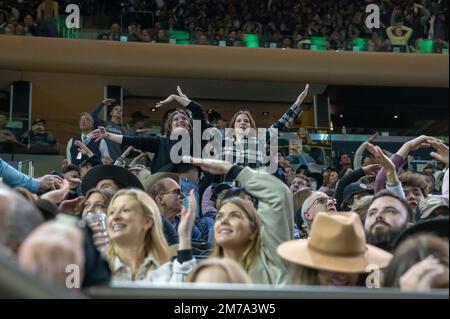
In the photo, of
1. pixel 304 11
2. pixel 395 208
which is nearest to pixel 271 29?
pixel 304 11

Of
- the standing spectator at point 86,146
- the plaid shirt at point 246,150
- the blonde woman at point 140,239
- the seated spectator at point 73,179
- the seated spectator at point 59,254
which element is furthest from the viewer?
the standing spectator at point 86,146

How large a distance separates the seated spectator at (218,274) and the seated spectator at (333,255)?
37 cm

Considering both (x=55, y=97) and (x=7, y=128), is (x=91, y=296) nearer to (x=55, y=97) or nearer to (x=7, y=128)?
(x=7, y=128)

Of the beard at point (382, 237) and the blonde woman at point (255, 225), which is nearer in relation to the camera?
the blonde woman at point (255, 225)

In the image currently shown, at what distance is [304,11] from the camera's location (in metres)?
12.7

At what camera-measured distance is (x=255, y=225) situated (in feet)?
8.65

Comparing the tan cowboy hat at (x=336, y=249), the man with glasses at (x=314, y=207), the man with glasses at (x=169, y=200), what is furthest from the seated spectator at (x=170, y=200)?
the tan cowboy hat at (x=336, y=249)

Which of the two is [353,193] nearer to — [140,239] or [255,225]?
[255,225]

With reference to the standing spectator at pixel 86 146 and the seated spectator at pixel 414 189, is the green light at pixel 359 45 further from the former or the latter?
the seated spectator at pixel 414 189

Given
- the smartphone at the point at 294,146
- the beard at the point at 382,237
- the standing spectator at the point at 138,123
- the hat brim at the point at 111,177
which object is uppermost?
the standing spectator at the point at 138,123

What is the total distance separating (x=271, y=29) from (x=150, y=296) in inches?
428

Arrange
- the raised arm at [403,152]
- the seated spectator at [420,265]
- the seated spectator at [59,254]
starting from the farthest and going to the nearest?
1. the raised arm at [403,152]
2. the seated spectator at [420,265]
3. the seated spectator at [59,254]

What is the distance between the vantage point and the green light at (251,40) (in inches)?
456
